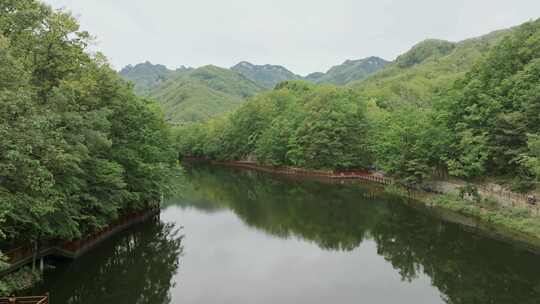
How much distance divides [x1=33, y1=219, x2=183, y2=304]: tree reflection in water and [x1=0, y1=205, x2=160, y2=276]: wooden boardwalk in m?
0.55

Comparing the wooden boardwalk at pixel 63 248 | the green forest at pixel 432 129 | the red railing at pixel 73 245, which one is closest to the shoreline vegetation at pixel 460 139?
the green forest at pixel 432 129

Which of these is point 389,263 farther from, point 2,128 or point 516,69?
point 516,69

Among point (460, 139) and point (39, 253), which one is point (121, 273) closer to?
point (39, 253)

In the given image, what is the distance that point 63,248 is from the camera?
27.4 meters

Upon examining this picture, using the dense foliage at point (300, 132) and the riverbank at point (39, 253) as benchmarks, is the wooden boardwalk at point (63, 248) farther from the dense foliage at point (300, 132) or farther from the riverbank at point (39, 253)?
the dense foliage at point (300, 132)

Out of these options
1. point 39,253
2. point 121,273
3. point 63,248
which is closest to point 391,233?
point 121,273

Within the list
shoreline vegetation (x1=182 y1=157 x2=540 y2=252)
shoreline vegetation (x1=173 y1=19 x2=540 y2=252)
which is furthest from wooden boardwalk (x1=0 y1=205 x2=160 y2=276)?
shoreline vegetation (x1=173 y1=19 x2=540 y2=252)

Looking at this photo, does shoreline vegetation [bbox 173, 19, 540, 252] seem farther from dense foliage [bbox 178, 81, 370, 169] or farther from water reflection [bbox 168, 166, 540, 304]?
water reflection [bbox 168, 166, 540, 304]

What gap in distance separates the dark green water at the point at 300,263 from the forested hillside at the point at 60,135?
3.76 meters

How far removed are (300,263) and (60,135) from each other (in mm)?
18828

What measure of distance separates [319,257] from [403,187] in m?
32.2

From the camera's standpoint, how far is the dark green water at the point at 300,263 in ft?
78.9

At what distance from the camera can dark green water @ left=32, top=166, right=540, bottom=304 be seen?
2405 centimetres

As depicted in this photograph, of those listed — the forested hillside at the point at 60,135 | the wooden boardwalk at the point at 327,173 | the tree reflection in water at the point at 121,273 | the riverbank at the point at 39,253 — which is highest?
the forested hillside at the point at 60,135
